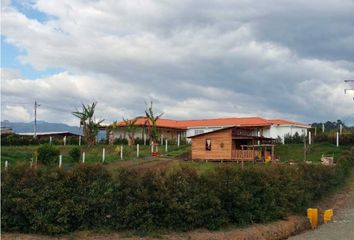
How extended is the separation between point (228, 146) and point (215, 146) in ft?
4.33

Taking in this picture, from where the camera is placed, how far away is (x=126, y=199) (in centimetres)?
1245

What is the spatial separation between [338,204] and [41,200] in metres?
14.8

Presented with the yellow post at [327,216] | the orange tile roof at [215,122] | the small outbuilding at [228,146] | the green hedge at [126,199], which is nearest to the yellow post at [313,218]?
the yellow post at [327,216]

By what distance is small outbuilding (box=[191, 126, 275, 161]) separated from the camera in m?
39.7

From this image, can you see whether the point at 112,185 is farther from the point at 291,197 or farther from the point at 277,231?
the point at 291,197

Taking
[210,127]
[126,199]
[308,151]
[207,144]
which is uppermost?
[210,127]

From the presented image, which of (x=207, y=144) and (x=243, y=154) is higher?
(x=207, y=144)

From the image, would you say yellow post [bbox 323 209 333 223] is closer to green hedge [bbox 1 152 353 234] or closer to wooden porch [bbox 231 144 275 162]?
green hedge [bbox 1 152 353 234]

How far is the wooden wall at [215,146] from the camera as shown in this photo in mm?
40406

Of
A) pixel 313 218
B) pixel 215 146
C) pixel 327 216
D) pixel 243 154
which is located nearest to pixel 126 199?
pixel 313 218

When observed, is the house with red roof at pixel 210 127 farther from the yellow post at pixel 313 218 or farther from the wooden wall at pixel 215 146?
the yellow post at pixel 313 218

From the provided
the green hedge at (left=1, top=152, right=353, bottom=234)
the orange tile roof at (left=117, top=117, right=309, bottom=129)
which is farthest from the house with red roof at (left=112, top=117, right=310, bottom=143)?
the green hedge at (left=1, top=152, right=353, bottom=234)

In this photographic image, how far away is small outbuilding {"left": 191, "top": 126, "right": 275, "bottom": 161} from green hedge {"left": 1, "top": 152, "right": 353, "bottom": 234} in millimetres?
24668

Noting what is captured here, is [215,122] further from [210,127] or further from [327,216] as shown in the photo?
[327,216]
